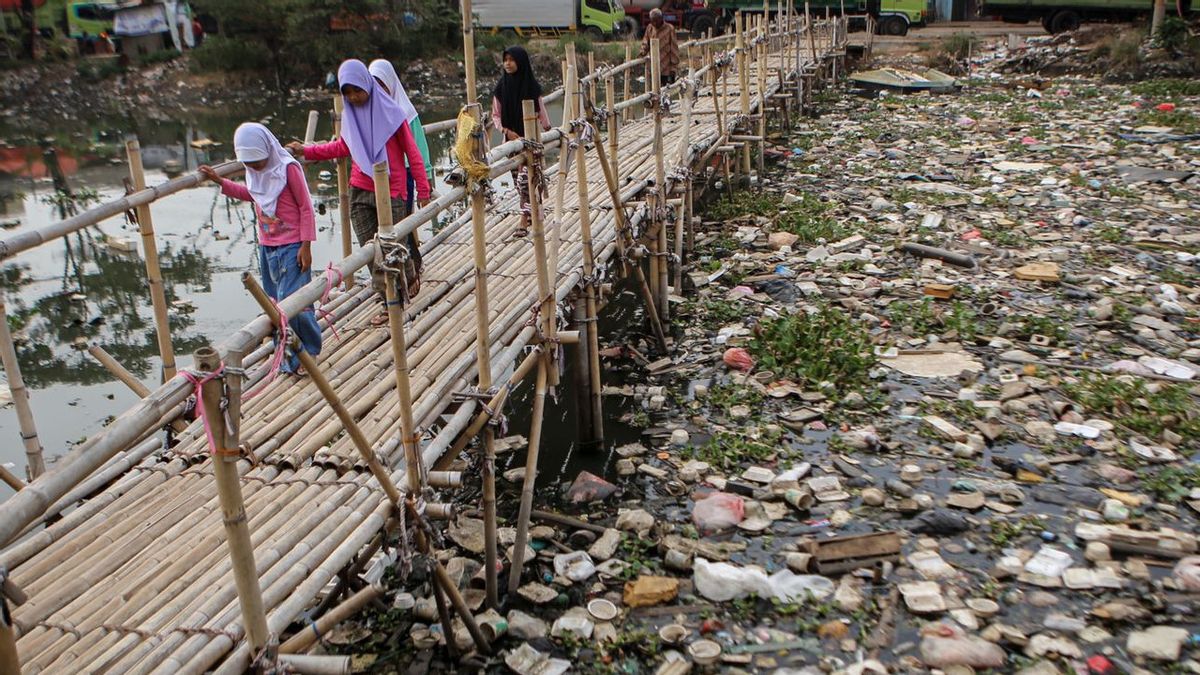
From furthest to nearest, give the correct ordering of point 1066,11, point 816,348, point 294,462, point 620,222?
point 1066,11 < point 816,348 < point 620,222 < point 294,462

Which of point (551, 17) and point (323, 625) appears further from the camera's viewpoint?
point (551, 17)

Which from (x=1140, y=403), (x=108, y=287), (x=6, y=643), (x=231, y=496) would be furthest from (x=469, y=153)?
(x=108, y=287)

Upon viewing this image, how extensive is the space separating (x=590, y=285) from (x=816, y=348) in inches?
69.3

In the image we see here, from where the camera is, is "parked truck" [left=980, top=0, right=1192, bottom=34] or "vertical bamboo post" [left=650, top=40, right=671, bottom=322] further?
"parked truck" [left=980, top=0, right=1192, bottom=34]

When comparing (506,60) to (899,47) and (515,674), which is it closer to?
(515,674)

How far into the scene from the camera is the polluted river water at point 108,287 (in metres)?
6.29

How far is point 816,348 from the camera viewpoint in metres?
5.92

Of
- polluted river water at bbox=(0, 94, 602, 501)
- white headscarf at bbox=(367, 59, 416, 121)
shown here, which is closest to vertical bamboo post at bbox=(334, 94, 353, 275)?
white headscarf at bbox=(367, 59, 416, 121)

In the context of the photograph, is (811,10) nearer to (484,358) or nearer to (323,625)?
(484,358)

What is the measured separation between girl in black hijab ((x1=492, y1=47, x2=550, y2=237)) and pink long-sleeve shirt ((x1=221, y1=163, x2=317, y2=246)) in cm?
189

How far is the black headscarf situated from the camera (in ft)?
19.3

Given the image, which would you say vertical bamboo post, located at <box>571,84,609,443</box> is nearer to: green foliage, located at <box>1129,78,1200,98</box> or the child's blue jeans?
the child's blue jeans

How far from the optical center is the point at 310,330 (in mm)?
3936

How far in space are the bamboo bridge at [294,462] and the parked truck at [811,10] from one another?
1917 cm
